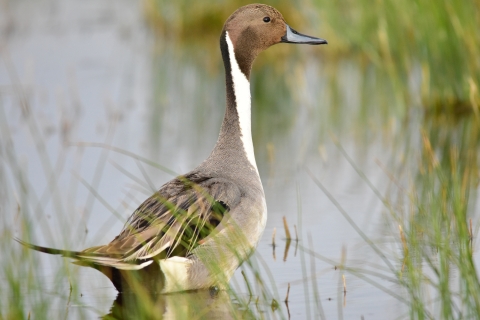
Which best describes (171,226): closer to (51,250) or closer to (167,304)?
(167,304)

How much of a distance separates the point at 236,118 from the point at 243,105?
9cm

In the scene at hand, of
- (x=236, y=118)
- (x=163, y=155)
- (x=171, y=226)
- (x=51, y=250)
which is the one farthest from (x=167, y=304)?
(x=163, y=155)

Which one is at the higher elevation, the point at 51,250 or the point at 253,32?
the point at 253,32

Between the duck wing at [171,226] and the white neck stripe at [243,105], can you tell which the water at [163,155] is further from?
the white neck stripe at [243,105]

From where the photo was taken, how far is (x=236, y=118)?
5.31 metres

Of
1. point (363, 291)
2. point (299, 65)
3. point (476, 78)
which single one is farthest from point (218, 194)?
point (299, 65)

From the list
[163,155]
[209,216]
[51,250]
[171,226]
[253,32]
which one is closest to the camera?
[51,250]

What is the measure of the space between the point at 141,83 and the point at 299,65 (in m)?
2.16

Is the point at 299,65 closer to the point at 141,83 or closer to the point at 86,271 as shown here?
the point at 141,83

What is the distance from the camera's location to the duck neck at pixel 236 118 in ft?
17.2

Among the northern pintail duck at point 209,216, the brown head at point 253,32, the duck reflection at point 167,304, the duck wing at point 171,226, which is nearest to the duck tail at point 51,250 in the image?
the northern pintail duck at point 209,216

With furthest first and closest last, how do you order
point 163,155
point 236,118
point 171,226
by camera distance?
1. point 163,155
2. point 236,118
3. point 171,226

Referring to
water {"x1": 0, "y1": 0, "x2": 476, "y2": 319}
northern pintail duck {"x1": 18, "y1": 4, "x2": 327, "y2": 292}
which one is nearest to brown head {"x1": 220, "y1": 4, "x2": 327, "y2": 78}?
northern pintail duck {"x1": 18, "y1": 4, "x2": 327, "y2": 292}

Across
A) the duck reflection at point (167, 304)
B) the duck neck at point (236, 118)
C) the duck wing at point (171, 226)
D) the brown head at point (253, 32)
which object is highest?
the brown head at point (253, 32)
